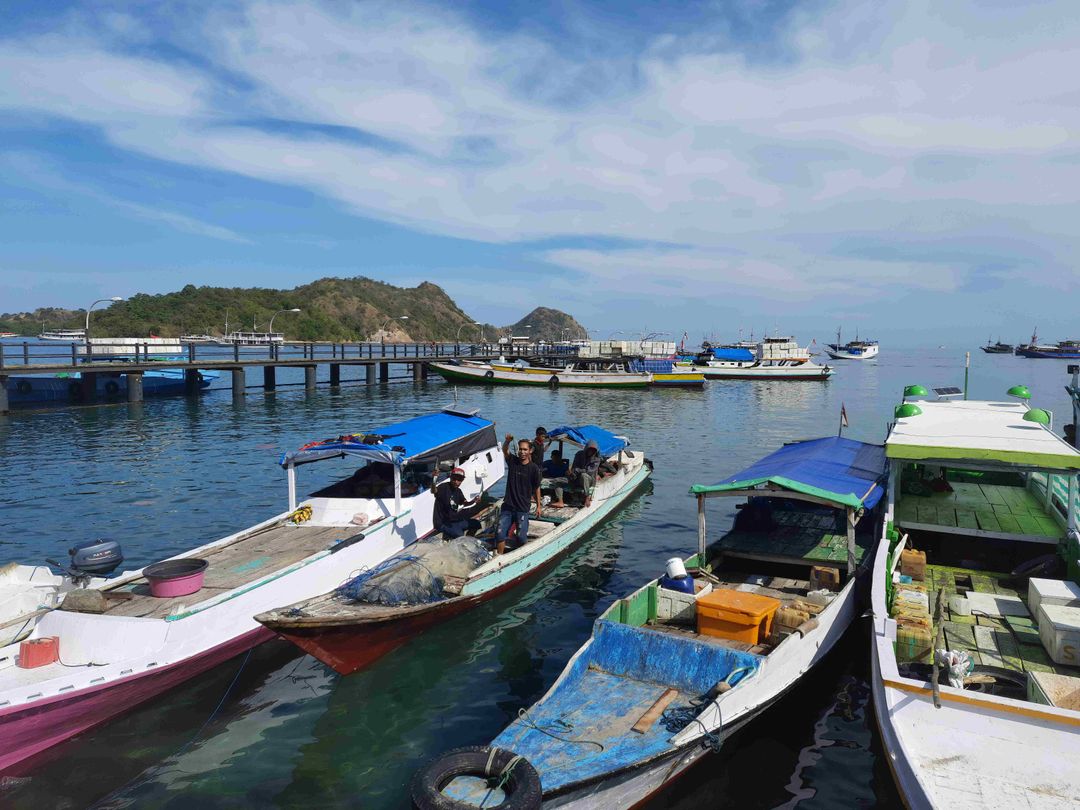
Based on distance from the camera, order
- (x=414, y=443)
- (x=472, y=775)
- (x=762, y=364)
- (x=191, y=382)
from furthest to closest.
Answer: (x=762, y=364) < (x=191, y=382) < (x=414, y=443) < (x=472, y=775)

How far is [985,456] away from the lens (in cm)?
1099

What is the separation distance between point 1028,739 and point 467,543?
8.80 metres

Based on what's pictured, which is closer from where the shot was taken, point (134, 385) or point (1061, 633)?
point (1061, 633)

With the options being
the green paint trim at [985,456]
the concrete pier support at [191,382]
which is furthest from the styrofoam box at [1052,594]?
the concrete pier support at [191,382]

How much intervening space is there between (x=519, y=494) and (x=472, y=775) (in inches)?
287

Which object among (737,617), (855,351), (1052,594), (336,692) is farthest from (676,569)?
(855,351)

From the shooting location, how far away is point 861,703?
32.9 feet

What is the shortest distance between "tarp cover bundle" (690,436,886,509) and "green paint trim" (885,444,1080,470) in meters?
1.03

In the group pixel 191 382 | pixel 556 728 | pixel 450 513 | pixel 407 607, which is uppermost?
pixel 191 382

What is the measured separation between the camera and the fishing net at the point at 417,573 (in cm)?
1055

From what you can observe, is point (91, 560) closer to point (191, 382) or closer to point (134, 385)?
point (134, 385)

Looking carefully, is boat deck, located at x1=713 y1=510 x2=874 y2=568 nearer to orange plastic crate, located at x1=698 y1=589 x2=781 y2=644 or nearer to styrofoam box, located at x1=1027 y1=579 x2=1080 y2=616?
orange plastic crate, located at x1=698 y1=589 x2=781 y2=644

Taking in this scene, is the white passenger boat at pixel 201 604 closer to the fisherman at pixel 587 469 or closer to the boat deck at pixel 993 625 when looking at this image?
the fisherman at pixel 587 469

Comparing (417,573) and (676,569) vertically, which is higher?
(676,569)
